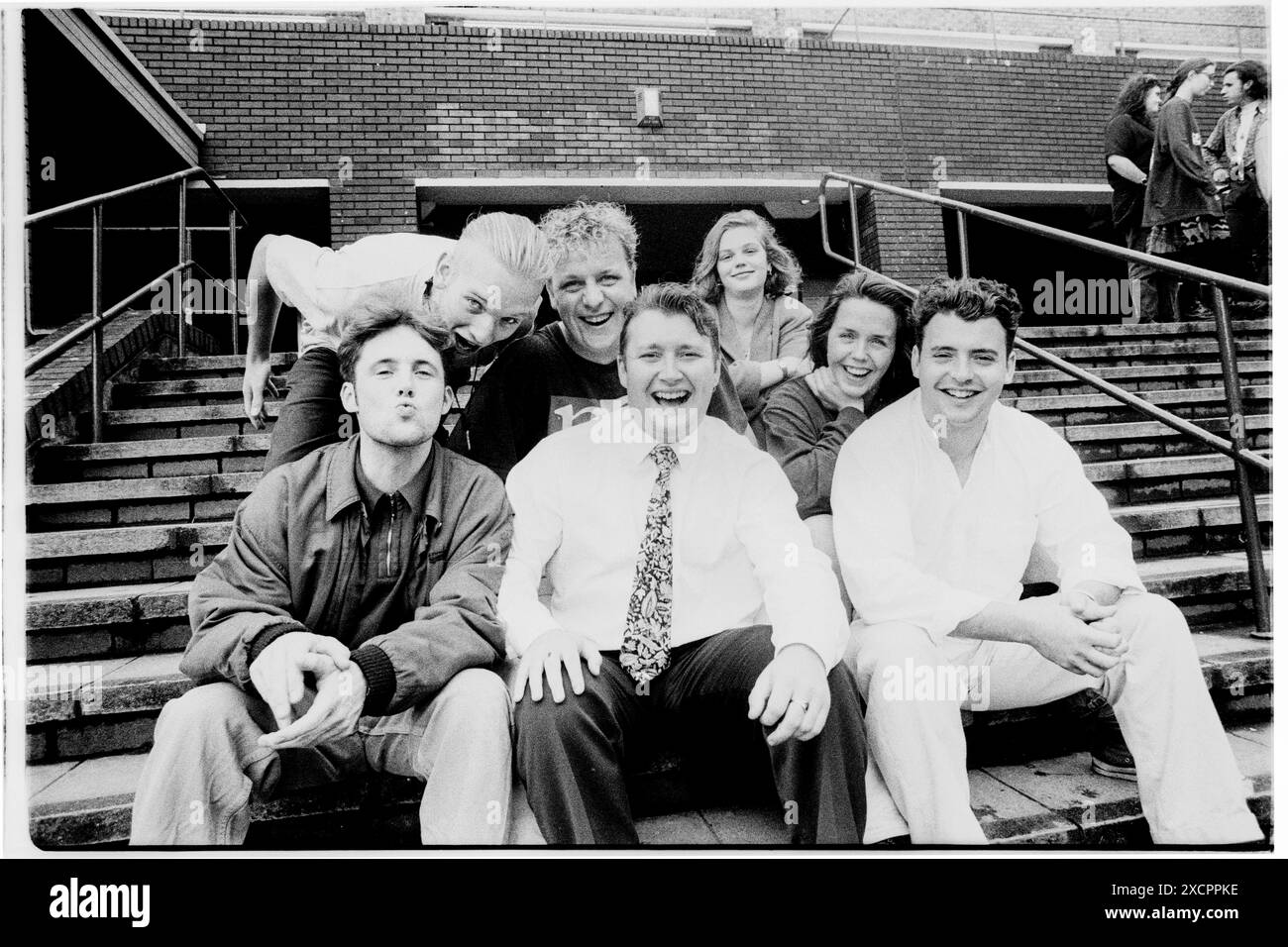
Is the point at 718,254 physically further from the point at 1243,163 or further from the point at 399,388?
the point at 1243,163

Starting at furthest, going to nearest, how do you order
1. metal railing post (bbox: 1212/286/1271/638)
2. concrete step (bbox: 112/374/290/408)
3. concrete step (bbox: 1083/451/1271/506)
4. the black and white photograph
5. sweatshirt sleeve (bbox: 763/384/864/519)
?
concrete step (bbox: 112/374/290/408)
concrete step (bbox: 1083/451/1271/506)
metal railing post (bbox: 1212/286/1271/638)
sweatshirt sleeve (bbox: 763/384/864/519)
the black and white photograph

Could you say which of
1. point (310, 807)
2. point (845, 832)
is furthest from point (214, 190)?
point (845, 832)

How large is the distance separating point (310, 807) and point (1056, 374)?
2938mm

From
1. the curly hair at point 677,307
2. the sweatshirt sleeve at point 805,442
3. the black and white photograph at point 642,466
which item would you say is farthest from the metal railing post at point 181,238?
the sweatshirt sleeve at point 805,442

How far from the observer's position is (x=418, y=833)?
1.59 metres

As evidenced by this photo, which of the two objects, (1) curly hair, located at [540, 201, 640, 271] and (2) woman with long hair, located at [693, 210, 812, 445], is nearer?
(1) curly hair, located at [540, 201, 640, 271]

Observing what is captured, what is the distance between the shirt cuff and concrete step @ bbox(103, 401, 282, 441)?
1635mm

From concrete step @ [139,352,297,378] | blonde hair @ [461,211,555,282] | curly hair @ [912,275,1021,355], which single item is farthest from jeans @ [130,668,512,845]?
concrete step @ [139,352,297,378]

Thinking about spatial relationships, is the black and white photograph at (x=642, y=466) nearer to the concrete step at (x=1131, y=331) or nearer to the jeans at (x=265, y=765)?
the jeans at (x=265, y=765)

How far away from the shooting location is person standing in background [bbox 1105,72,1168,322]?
2.03 m

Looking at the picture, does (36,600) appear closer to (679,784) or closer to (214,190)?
(214,190)

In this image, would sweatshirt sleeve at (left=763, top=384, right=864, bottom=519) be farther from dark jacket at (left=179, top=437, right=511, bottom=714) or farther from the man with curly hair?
dark jacket at (left=179, top=437, right=511, bottom=714)

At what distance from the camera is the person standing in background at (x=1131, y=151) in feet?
6.66

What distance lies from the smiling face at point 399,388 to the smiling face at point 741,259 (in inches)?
33.8
